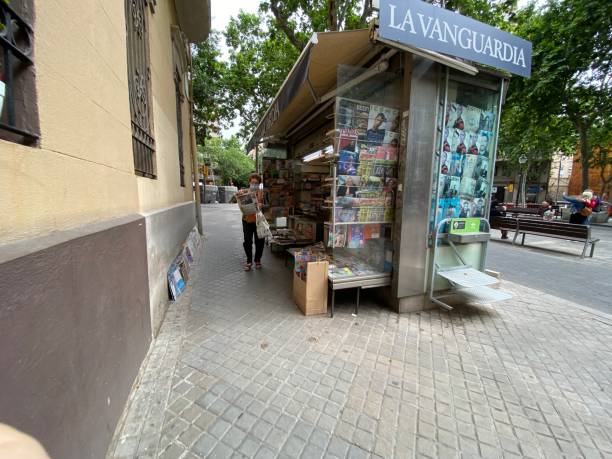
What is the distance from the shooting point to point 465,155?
11.2 feet

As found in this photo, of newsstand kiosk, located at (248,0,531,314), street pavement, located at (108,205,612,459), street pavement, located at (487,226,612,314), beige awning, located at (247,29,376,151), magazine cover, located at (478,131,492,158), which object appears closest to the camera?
street pavement, located at (108,205,612,459)

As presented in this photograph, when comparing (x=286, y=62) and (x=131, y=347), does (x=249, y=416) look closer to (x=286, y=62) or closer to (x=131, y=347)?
(x=131, y=347)

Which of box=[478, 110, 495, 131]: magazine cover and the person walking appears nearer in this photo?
box=[478, 110, 495, 131]: magazine cover

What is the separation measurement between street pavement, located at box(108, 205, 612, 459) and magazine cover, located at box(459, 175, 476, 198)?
1558 mm

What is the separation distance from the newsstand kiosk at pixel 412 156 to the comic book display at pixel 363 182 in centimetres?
1

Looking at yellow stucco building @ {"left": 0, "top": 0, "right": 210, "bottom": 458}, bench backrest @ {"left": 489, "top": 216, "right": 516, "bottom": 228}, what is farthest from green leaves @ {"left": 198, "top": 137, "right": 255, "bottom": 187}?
yellow stucco building @ {"left": 0, "top": 0, "right": 210, "bottom": 458}

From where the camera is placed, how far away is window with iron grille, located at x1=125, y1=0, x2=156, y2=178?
2.46 m

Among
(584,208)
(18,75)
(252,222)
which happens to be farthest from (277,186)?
(584,208)

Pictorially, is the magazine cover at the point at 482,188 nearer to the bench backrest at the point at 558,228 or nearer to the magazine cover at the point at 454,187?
the magazine cover at the point at 454,187

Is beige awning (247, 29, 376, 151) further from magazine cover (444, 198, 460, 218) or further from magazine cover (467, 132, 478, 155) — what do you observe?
magazine cover (444, 198, 460, 218)

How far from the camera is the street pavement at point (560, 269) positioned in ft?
13.4

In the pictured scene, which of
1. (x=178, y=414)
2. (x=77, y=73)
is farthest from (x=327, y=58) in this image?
(x=178, y=414)

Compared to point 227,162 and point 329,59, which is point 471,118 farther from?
point 227,162

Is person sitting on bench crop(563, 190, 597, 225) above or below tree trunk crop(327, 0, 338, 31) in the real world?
below
